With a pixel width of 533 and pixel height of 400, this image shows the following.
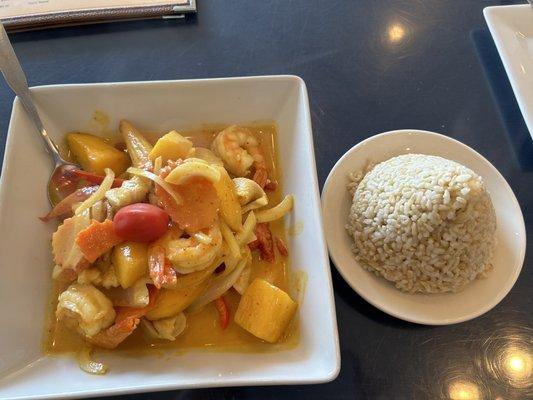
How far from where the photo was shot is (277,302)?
121 cm

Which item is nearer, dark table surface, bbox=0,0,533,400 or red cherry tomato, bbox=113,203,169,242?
red cherry tomato, bbox=113,203,169,242

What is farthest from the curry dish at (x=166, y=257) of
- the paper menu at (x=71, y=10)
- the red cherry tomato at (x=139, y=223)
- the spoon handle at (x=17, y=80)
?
the paper menu at (x=71, y=10)

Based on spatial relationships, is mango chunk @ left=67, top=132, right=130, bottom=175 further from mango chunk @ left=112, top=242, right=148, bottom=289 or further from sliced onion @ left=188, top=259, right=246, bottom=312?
sliced onion @ left=188, top=259, right=246, bottom=312

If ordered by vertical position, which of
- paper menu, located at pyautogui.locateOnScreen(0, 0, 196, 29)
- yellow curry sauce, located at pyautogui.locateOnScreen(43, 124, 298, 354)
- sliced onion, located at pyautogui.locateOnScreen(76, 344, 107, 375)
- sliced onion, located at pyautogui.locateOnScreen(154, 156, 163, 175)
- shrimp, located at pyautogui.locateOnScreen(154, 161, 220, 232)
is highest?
paper menu, located at pyautogui.locateOnScreen(0, 0, 196, 29)

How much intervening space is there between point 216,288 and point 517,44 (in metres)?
1.46

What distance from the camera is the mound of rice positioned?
1290mm

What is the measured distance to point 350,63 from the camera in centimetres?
190

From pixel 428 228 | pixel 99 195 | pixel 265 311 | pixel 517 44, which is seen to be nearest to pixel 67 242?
pixel 99 195

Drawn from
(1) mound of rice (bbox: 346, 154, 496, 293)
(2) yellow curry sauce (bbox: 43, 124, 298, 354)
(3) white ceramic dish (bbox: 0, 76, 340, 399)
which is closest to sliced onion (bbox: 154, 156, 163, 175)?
(3) white ceramic dish (bbox: 0, 76, 340, 399)

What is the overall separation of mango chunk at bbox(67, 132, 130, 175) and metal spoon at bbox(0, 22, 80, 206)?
42mm

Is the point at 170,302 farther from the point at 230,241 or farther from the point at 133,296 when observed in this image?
the point at 230,241

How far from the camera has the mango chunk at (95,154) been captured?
1.39m

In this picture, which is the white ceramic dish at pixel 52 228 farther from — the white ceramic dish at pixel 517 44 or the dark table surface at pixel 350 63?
the white ceramic dish at pixel 517 44

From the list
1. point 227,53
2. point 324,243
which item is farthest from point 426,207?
point 227,53
